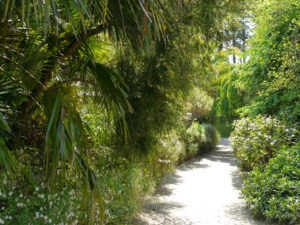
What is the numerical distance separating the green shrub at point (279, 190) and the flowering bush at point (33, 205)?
3076 mm

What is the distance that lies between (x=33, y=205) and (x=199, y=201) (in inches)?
165

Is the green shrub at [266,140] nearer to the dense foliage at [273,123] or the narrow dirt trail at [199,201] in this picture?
the dense foliage at [273,123]

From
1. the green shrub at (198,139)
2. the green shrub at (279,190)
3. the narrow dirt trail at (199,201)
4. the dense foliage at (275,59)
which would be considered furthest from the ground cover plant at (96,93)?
the green shrub at (198,139)

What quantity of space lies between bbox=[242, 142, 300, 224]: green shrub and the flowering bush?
308cm

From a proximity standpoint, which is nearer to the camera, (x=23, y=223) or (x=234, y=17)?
(x=23, y=223)

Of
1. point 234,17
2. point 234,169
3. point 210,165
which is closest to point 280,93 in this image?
point 234,169

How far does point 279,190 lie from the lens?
522cm

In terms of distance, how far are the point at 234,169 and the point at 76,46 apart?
8437mm

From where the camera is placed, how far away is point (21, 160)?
342cm

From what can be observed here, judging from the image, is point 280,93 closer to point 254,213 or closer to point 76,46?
point 254,213

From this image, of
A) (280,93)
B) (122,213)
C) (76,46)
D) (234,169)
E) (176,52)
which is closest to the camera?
(76,46)

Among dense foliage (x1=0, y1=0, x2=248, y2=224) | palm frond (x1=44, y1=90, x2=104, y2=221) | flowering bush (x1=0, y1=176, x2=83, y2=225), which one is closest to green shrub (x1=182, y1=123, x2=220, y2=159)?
dense foliage (x1=0, y1=0, x2=248, y2=224)

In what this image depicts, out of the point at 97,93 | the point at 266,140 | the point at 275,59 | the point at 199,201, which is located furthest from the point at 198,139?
the point at 97,93

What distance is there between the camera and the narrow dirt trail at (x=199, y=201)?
5.48 metres
